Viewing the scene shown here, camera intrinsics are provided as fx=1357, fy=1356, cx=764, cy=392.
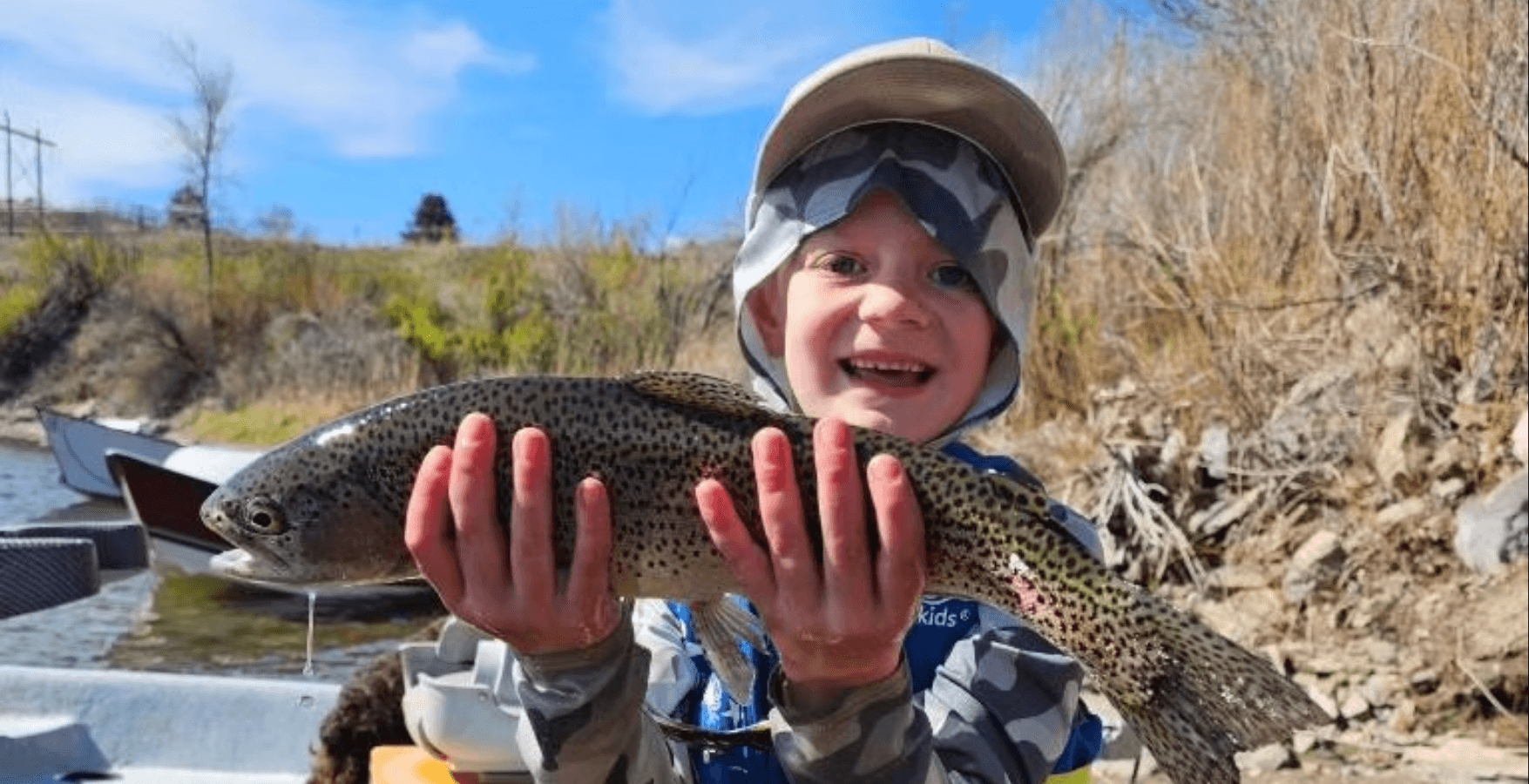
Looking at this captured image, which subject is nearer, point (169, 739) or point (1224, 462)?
point (169, 739)

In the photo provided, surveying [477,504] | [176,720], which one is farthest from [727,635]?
[176,720]

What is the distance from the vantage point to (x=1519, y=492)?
25.9 ft

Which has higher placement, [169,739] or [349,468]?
[349,468]

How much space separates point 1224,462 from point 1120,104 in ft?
27.3

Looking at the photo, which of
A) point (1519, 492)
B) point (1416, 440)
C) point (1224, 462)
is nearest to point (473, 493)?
point (1519, 492)

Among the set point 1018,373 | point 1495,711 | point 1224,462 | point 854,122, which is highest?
point 854,122

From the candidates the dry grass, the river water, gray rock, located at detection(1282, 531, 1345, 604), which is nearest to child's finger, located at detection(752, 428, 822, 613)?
gray rock, located at detection(1282, 531, 1345, 604)

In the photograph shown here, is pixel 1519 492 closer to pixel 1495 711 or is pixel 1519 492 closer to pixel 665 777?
pixel 1495 711

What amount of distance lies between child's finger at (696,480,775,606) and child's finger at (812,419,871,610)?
101mm

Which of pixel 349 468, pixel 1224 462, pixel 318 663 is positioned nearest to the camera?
pixel 349 468

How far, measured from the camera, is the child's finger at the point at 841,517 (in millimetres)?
1979

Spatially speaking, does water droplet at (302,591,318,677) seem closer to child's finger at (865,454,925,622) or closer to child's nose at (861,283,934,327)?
child's nose at (861,283,934,327)

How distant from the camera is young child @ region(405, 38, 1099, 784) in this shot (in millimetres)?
2027

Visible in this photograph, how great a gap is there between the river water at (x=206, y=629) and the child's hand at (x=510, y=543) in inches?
379
